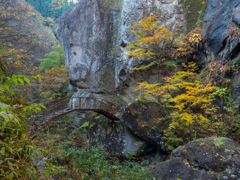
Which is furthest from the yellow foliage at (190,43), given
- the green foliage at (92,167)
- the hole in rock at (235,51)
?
the green foliage at (92,167)

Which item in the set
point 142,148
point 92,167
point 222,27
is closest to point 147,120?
point 142,148

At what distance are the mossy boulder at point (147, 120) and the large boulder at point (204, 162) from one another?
2.20m

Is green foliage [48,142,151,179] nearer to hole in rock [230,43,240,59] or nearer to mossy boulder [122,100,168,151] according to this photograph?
mossy boulder [122,100,168,151]

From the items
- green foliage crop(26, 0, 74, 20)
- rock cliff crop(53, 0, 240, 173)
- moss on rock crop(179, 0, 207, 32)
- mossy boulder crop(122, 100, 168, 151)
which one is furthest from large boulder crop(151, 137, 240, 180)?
green foliage crop(26, 0, 74, 20)

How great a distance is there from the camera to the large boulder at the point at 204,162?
4777 mm

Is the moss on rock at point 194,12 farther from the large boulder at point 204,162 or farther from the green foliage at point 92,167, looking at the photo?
the green foliage at point 92,167

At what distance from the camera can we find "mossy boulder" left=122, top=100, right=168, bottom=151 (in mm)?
8062

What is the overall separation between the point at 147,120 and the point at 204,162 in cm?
372

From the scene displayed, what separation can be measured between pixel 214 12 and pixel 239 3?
2.46 meters

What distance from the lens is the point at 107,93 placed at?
49.4 ft

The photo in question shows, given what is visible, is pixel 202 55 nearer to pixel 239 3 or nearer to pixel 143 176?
pixel 239 3

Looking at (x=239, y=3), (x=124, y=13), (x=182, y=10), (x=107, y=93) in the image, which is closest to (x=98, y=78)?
(x=107, y=93)

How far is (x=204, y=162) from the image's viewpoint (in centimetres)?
512

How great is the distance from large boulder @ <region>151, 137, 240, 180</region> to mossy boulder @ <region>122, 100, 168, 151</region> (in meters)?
2.20
